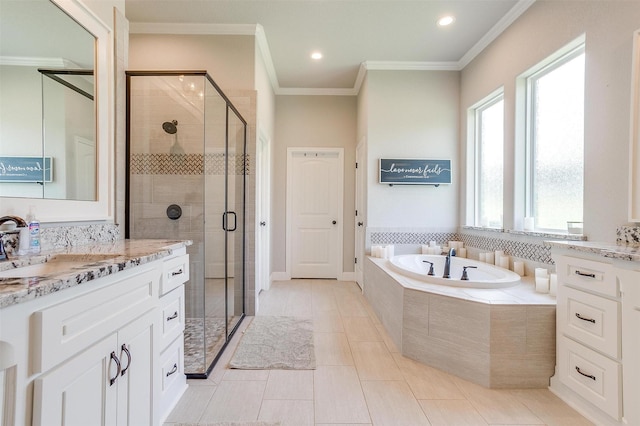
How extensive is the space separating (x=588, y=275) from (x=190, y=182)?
2.58 m

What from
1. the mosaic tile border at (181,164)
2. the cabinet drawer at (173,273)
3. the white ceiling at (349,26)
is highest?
the white ceiling at (349,26)

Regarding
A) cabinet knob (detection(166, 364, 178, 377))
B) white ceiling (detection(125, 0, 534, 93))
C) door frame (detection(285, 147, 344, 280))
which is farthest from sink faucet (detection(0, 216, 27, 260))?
door frame (detection(285, 147, 344, 280))

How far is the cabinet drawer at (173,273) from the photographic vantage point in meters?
1.44

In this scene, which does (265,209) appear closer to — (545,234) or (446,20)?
(446,20)

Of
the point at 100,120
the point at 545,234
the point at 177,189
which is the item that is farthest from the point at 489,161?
the point at 100,120

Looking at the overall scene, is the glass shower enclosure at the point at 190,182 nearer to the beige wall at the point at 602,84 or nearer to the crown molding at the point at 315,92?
the crown molding at the point at 315,92

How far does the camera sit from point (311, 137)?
4.45 meters

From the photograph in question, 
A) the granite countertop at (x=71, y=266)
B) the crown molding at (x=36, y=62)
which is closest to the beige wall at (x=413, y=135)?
the granite countertop at (x=71, y=266)

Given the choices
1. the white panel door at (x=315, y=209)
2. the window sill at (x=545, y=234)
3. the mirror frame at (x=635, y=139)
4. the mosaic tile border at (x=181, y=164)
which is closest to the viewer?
the mirror frame at (x=635, y=139)

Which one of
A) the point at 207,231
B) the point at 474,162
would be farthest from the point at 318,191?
the point at 207,231

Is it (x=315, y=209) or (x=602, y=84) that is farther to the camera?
(x=315, y=209)

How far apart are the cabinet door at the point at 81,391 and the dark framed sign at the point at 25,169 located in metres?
0.82

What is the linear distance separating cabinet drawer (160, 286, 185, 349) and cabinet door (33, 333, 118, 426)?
0.48 metres

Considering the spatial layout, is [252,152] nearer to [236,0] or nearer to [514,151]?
[236,0]
